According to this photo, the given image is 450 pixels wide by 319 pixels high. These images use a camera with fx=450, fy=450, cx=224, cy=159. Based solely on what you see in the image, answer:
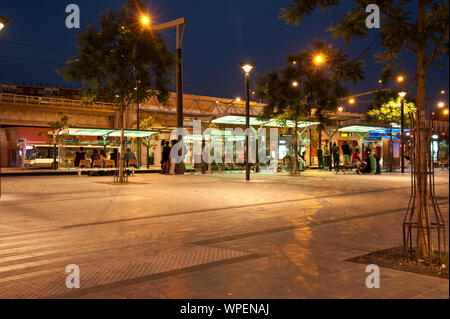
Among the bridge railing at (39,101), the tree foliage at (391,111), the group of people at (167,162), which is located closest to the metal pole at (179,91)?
the group of people at (167,162)

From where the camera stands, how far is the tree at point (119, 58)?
17625 millimetres

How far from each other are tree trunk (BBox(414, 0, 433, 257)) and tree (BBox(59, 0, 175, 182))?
13.9 metres

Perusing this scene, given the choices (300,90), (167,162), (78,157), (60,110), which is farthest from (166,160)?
(60,110)

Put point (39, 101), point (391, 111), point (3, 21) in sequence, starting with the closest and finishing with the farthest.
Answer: point (3, 21), point (391, 111), point (39, 101)

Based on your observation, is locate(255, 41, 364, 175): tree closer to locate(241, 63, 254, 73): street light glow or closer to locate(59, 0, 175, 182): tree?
locate(241, 63, 254, 73): street light glow

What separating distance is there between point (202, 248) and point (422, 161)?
3.09 meters

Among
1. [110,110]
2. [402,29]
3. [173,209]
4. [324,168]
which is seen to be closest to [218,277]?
[402,29]

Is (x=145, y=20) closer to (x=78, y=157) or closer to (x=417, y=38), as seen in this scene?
(x=78, y=157)

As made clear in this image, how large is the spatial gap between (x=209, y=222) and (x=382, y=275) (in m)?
4.43

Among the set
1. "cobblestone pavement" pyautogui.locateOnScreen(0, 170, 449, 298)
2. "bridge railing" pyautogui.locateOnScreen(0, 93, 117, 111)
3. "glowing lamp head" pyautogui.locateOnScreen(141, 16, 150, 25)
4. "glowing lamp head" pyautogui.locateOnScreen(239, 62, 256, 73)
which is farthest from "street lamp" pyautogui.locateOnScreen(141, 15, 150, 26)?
"bridge railing" pyautogui.locateOnScreen(0, 93, 117, 111)

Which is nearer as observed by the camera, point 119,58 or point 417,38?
point 417,38

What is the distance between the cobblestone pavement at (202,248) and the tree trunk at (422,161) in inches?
27.4

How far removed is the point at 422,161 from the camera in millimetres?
5258
